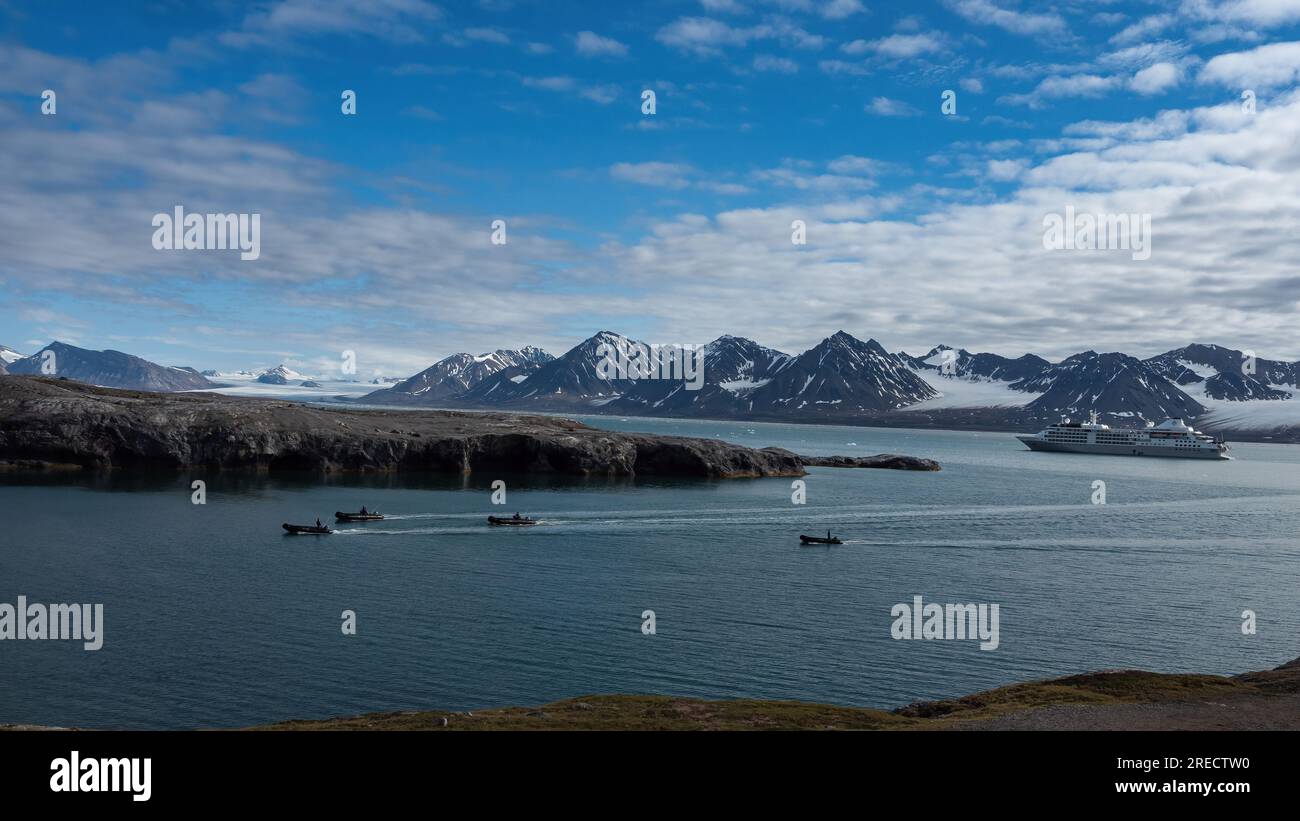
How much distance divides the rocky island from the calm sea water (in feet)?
83.4

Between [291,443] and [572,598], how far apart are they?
102 meters

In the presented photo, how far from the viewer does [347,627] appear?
4456cm

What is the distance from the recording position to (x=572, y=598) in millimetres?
53688

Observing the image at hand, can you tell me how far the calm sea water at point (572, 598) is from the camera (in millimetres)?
36531

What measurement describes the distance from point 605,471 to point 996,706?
12007 cm

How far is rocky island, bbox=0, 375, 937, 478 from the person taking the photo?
424 ft

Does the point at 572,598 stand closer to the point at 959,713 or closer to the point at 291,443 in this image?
the point at 959,713

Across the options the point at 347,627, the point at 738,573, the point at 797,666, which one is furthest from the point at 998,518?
the point at 347,627

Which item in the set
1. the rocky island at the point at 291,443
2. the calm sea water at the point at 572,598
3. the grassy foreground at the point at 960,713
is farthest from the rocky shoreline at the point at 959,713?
the rocky island at the point at 291,443

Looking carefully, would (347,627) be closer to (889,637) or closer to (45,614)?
(45,614)

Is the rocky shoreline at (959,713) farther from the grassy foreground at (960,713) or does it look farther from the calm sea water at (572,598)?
the calm sea water at (572,598)

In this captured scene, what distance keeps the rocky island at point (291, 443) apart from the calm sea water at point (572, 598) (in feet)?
83.4

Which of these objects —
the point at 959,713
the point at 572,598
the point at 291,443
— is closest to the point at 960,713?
the point at 959,713
